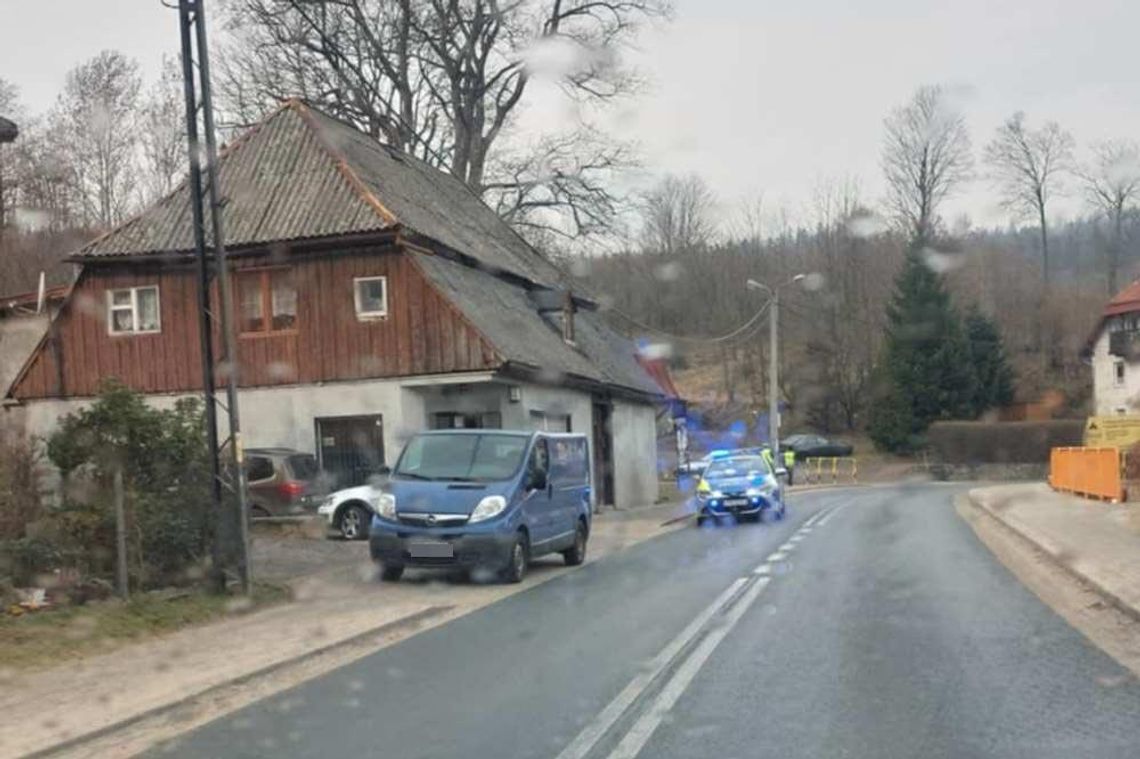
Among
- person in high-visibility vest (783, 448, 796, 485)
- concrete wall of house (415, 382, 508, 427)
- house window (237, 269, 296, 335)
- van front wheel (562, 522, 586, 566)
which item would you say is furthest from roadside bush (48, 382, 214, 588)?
person in high-visibility vest (783, 448, 796, 485)

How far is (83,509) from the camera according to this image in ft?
41.8

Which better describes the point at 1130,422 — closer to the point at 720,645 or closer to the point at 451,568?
the point at 451,568

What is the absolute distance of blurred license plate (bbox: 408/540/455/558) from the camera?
15375 millimetres

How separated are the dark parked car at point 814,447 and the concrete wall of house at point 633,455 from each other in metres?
21.0

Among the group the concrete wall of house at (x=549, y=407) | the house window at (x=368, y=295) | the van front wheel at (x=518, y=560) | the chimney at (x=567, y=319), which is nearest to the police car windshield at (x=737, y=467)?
the concrete wall of house at (x=549, y=407)

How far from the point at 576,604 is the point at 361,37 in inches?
1251

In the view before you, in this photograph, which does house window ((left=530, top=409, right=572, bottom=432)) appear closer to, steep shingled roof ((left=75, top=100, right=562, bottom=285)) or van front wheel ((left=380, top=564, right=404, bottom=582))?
Result: steep shingled roof ((left=75, top=100, right=562, bottom=285))

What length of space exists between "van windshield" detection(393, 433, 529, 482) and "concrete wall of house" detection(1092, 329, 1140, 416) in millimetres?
48271

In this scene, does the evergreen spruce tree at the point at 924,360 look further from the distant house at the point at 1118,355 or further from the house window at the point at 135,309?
the house window at the point at 135,309

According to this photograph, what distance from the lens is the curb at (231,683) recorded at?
23.8 ft

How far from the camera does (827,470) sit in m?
57.5

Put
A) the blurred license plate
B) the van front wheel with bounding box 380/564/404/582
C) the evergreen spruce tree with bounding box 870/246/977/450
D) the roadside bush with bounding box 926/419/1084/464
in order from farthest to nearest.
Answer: the evergreen spruce tree with bounding box 870/246/977/450
the roadside bush with bounding box 926/419/1084/464
the van front wheel with bounding box 380/564/404/582
the blurred license plate

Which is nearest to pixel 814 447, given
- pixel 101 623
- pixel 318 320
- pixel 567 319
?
pixel 567 319

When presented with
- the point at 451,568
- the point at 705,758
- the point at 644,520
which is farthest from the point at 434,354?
the point at 705,758
